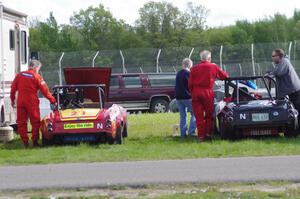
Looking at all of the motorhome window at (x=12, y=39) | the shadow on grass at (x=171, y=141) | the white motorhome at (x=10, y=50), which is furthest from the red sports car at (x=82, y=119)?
the motorhome window at (x=12, y=39)

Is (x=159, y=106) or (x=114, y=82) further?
(x=159, y=106)

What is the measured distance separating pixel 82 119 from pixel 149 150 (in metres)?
1.61

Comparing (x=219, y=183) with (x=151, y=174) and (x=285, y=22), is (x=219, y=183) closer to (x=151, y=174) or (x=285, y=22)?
(x=151, y=174)

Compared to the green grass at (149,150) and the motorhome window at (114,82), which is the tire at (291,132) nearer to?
the green grass at (149,150)

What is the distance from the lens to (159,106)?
27.7m

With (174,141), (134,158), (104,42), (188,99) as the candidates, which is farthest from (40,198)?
(104,42)

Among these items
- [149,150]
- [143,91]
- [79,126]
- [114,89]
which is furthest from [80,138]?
[143,91]

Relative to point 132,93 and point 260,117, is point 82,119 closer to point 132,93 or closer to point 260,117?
point 260,117

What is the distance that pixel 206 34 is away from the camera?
92.4 meters

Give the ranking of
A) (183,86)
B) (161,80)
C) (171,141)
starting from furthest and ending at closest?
1. (161,80)
2. (183,86)
3. (171,141)

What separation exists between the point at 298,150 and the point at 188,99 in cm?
373

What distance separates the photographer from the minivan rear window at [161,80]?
27891mm

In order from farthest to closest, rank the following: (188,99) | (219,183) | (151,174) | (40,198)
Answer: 1. (188,99)
2. (151,174)
3. (219,183)
4. (40,198)

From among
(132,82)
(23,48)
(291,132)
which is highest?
(23,48)
